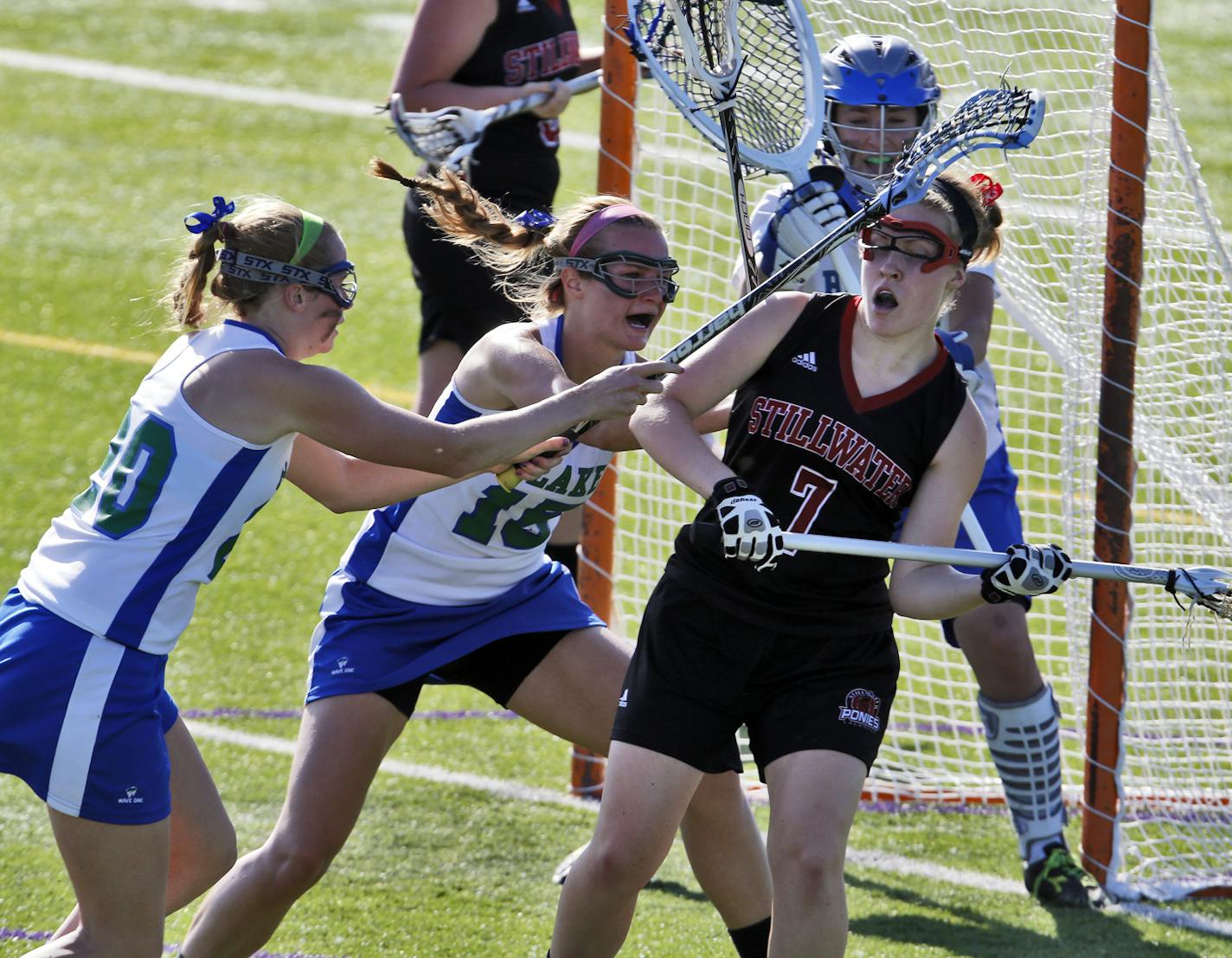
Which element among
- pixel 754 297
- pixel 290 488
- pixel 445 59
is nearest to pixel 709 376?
pixel 754 297

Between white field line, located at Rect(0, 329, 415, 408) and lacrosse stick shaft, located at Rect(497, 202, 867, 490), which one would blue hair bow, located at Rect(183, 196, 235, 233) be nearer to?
lacrosse stick shaft, located at Rect(497, 202, 867, 490)

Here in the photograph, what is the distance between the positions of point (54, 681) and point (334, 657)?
80 cm

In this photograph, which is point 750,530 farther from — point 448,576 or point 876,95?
point 876,95

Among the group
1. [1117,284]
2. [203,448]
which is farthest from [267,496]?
[1117,284]

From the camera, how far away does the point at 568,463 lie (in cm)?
385

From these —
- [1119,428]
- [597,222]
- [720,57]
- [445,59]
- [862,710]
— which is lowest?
[862,710]

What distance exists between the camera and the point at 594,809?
5.21m

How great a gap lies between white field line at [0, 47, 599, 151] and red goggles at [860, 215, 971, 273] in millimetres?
9151

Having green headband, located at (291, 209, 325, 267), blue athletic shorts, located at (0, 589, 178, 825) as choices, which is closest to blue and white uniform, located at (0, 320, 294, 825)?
blue athletic shorts, located at (0, 589, 178, 825)

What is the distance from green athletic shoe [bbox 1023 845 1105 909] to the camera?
4.62 m

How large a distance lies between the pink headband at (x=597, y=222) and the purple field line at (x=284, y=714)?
7.43 feet

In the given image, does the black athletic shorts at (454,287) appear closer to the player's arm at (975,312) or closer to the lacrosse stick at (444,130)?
the lacrosse stick at (444,130)

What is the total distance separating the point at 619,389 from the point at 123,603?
101cm

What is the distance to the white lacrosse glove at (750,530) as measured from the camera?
319 cm
